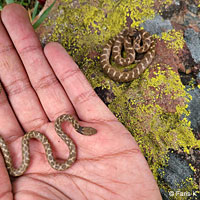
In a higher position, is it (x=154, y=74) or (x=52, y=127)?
(x=154, y=74)

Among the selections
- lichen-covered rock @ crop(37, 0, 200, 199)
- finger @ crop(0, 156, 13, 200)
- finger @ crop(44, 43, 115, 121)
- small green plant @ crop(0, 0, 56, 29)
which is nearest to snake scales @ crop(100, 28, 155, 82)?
lichen-covered rock @ crop(37, 0, 200, 199)

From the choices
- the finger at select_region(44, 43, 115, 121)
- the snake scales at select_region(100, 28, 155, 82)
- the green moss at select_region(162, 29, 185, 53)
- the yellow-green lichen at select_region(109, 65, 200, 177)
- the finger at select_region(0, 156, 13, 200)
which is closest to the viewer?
the finger at select_region(0, 156, 13, 200)

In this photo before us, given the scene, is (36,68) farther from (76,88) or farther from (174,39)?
(174,39)

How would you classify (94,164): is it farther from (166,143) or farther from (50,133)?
(166,143)

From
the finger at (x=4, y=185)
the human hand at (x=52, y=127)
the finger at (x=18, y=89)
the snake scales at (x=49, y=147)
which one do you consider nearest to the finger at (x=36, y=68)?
the human hand at (x=52, y=127)

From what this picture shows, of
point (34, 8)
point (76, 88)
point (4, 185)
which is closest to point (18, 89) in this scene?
point (76, 88)

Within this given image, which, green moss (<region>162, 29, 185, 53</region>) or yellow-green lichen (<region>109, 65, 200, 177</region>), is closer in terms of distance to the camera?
yellow-green lichen (<region>109, 65, 200, 177</region>)

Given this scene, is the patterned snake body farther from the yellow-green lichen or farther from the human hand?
the yellow-green lichen
